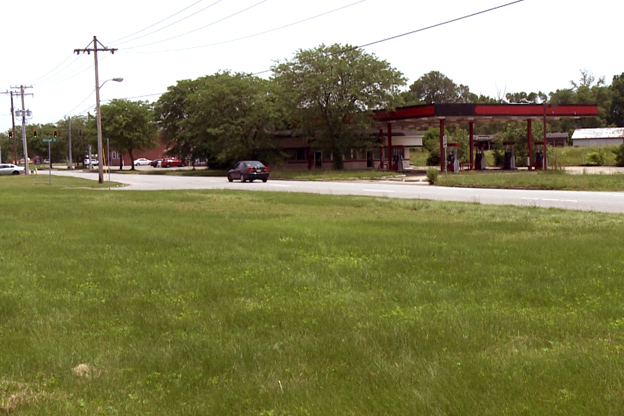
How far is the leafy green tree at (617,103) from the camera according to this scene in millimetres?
115938

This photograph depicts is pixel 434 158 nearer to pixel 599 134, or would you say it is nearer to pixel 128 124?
pixel 599 134

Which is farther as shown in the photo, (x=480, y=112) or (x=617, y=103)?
(x=617, y=103)

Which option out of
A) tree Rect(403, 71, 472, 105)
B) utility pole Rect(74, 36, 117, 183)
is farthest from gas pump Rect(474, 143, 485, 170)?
tree Rect(403, 71, 472, 105)

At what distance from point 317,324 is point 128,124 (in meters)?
91.2

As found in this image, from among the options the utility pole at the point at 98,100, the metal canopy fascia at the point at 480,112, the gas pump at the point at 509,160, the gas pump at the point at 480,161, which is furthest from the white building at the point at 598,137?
the utility pole at the point at 98,100

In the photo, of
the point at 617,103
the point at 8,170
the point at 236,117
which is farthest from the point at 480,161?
the point at 617,103

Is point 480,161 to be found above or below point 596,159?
below

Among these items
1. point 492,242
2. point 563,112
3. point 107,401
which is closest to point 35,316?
point 107,401

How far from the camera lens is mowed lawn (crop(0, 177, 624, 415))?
180 inches

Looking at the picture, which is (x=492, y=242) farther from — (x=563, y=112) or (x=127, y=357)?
(x=563, y=112)

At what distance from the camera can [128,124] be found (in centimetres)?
9269

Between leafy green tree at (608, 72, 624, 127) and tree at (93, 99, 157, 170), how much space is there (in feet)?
264

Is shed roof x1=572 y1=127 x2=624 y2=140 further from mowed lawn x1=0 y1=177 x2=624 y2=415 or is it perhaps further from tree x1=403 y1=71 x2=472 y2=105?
mowed lawn x1=0 y1=177 x2=624 y2=415

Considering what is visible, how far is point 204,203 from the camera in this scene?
22.7 meters
